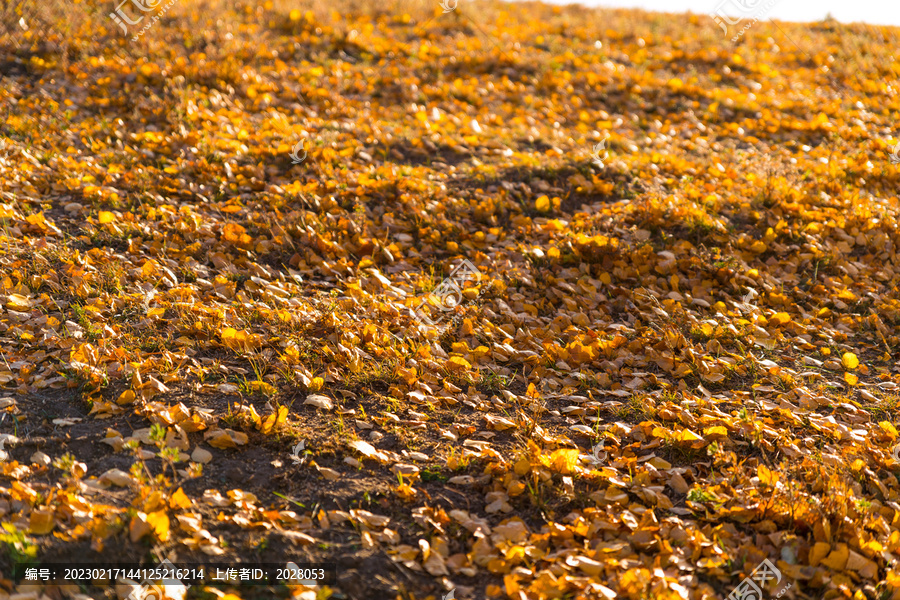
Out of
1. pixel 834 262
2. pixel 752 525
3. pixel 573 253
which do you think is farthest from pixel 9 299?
pixel 834 262

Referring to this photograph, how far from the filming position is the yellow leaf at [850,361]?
15.4 feet

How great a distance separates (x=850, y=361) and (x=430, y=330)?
3.16 m

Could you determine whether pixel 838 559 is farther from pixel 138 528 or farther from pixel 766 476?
pixel 138 528

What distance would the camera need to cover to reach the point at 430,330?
15.4 feet

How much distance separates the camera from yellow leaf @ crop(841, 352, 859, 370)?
468 centimetres

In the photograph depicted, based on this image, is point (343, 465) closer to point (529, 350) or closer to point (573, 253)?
point (529, 350)

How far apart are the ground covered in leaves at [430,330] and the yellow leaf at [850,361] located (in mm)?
64

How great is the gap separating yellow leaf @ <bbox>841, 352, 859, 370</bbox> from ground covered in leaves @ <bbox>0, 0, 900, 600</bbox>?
0.06m

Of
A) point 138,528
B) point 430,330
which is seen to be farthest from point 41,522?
point 430,330

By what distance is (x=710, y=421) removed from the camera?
12.7ft

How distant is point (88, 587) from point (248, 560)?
616 millimetres

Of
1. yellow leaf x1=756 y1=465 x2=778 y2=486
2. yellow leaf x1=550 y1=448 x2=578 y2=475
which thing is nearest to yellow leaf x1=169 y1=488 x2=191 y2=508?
yellow leaf x1=550 y1=448 x2=578 y2=475
